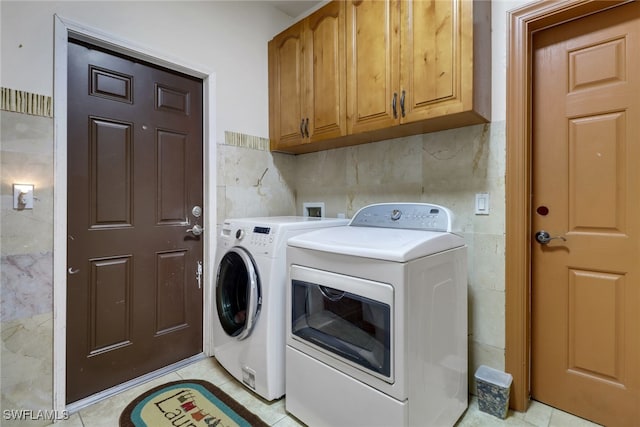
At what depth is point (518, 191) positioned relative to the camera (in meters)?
1.55

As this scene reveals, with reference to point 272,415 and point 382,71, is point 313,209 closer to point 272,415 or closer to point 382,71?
point 382,71

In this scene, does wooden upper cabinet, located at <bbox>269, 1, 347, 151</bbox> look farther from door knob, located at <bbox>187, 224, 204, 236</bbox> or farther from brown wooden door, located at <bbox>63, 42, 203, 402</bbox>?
door knob, located at <bbox>187, 224, 204, 236</bbox>

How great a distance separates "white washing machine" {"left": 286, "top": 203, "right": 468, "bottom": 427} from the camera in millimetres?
1128

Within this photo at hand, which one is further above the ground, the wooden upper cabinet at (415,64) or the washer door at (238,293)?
the wooden upper cabinet at (415,64)

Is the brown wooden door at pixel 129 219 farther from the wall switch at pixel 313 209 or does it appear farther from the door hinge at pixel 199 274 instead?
the wall switch at pixel 313 209

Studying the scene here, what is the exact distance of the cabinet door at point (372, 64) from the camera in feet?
5.40

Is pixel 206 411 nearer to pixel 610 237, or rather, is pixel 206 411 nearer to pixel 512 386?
pixel 512 386

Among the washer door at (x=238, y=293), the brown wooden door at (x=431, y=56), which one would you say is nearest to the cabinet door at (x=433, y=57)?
the brown wooden door at (x=431, y=56)

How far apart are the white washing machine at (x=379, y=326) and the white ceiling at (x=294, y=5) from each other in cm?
195

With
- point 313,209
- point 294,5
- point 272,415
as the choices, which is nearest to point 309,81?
point 294,5

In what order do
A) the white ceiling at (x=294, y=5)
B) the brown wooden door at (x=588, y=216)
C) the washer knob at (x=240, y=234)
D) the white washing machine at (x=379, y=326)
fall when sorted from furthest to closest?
the white ceiling at (x=294, y=5), the washer knob at (x=240, y=234), the brown wooden door at (x=588, y=216), the white washing machine at (x=379, y=326)

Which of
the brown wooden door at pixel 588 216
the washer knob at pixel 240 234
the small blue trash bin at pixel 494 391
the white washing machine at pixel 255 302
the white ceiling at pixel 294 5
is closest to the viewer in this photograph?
the brown wooden door at pixel 588 216

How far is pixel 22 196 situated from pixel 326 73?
176 cm

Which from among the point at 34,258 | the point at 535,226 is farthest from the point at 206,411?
the point at 535,226
